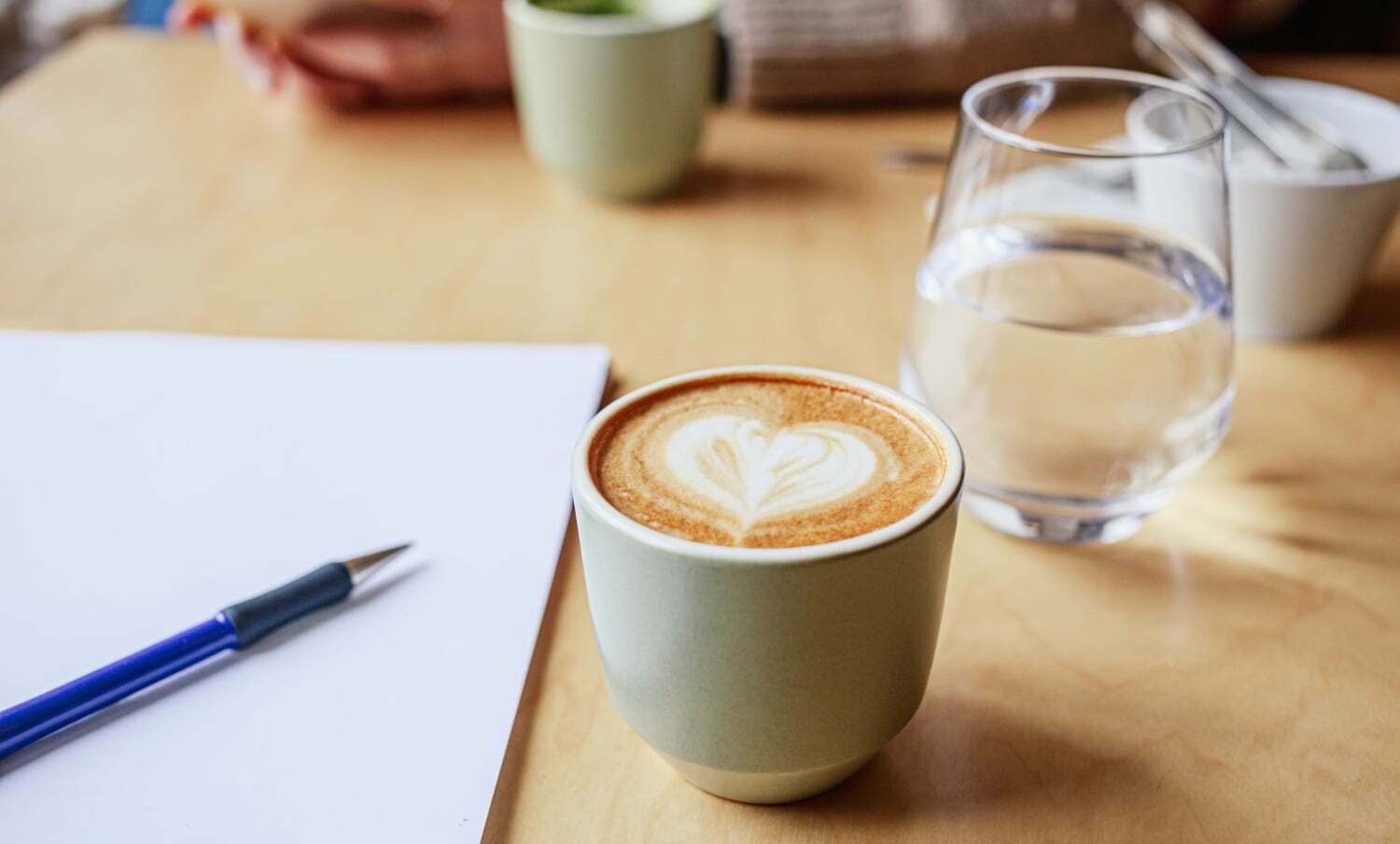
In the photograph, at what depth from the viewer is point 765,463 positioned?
36 cm

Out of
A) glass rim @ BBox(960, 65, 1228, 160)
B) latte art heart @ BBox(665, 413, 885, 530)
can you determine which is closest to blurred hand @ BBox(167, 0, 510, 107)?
glass rim @ BBox(960, 65, 1228, 160)

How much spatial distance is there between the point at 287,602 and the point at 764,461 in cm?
17

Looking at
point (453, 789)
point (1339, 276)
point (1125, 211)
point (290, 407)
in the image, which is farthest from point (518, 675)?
point (1339, 276)

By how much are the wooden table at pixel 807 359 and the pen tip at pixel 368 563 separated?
0.20 ft

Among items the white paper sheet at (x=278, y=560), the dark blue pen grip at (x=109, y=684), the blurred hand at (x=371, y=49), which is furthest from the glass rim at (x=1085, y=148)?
the blurred hand at (x=371, y=49)

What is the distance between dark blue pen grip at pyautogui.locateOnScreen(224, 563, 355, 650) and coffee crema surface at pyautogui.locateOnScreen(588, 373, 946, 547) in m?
0.13

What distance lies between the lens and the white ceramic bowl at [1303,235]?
572 mm

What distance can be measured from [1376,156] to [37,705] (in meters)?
0.65

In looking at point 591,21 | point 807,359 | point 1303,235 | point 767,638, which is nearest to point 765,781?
point 767,638

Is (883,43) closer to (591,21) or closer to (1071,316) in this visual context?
(591,21)

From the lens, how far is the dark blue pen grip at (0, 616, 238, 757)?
368 millimetres

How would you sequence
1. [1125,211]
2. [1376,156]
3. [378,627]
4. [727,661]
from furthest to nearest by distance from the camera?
[1376,156] < [1125,211] < [378,627] < [727,661]

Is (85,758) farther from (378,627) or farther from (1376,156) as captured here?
(1376,156)

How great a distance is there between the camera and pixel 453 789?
0.37 metres
